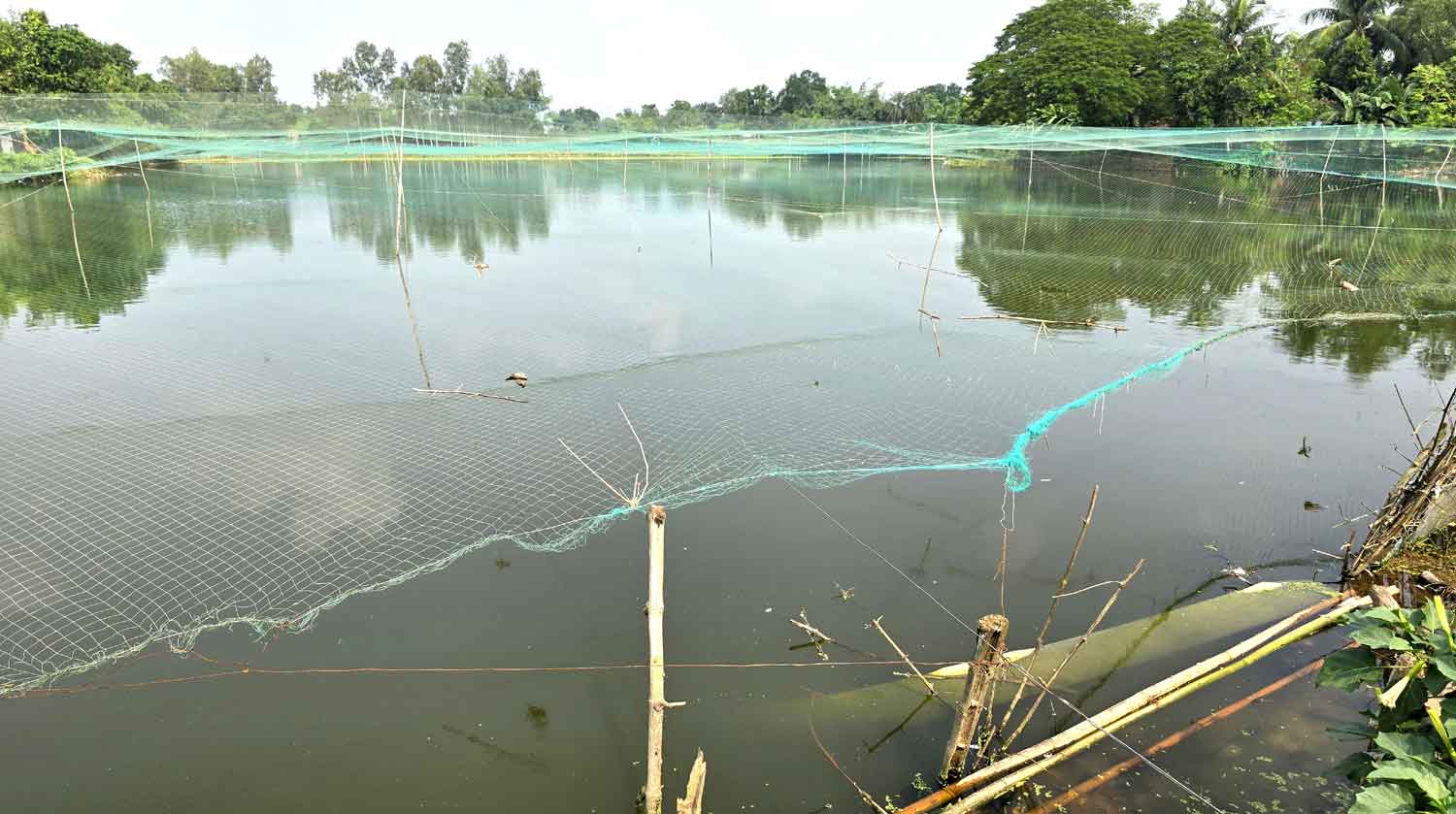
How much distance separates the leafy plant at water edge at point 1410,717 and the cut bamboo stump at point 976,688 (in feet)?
2.24

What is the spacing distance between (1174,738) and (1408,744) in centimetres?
101

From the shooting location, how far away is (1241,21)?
71.5 feet

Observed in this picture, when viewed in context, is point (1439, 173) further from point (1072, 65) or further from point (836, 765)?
point (836, 765)

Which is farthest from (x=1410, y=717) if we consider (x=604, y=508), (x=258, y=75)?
(x=258, y=75)

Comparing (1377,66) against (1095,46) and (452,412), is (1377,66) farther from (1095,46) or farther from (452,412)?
(452,412)

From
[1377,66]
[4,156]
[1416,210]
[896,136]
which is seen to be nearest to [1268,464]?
[896,136]

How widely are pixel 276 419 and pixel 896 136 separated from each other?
11.2 metres

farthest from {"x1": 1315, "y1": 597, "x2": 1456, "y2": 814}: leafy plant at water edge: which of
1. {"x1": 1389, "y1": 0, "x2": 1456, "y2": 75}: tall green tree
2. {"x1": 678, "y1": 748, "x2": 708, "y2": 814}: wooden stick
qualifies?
{"x1": 1389, "y1": 0, "x2": 1456, "y2": 75}: tall green tree

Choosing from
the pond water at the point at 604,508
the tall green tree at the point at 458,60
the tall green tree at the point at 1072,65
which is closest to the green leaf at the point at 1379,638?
the pond water at the point at 604,508

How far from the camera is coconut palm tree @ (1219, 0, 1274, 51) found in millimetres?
21625

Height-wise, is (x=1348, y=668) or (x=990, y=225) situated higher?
(x=990, y=225)

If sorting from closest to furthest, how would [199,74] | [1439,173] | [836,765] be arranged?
[836,765], [1439,173], [199,74]

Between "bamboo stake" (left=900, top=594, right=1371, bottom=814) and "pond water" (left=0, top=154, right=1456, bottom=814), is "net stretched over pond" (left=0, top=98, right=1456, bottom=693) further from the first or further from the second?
"bamboo stake" (left=900, top=594, right=1371, bottom=814)

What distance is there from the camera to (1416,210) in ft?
42.1
